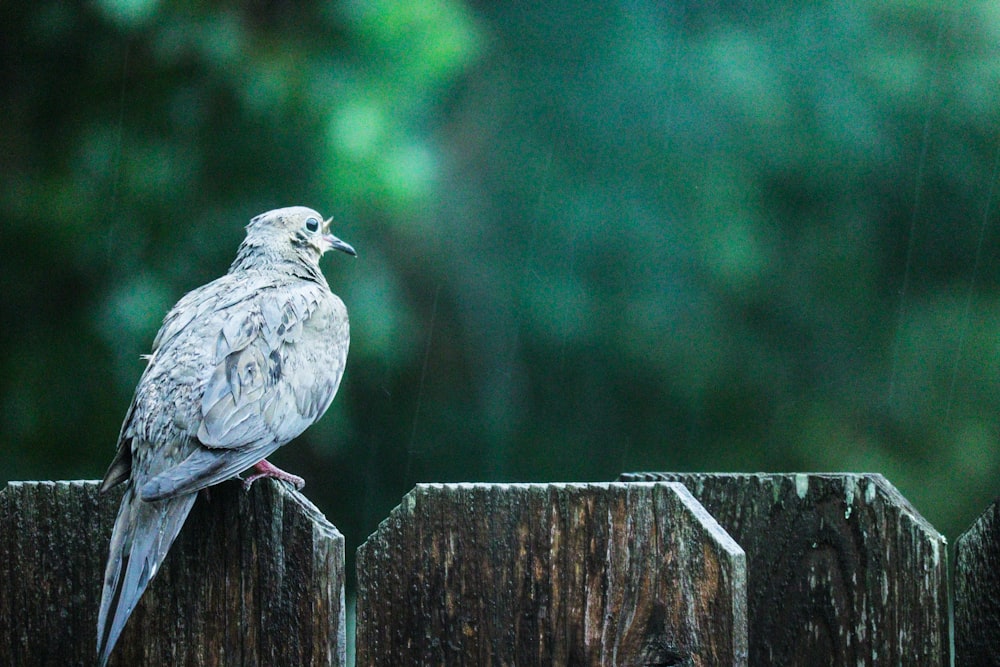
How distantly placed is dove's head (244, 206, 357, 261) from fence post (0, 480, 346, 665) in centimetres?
110

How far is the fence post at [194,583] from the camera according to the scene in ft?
5.34

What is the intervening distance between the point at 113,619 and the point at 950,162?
434cm

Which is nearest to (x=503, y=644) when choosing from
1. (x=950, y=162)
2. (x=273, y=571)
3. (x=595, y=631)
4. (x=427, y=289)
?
(x=595, y=631)

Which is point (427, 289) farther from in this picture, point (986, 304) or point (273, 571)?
point (273, 571)

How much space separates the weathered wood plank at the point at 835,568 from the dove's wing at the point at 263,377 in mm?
820

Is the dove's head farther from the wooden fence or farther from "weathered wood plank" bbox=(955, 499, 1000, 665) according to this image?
"weathered wood plank" bbox=(955, 499, 1000, 665)

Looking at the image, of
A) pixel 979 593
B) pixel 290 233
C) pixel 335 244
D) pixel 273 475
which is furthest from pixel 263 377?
pixel 979 593

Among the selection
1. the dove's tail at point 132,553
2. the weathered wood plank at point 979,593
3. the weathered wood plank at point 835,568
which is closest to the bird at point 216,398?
the dove's tail at point 132,553

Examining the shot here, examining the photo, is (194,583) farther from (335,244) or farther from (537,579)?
(335,244)

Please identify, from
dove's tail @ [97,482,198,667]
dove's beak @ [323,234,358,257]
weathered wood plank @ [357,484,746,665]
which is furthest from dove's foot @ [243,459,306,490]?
dove's beak @ [323,234,358,257]

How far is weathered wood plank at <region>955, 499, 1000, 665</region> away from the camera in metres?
1.59

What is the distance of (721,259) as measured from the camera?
467cm

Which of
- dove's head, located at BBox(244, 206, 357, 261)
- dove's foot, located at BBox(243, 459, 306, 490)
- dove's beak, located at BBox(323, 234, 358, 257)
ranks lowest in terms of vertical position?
dove's foot, located at BBox(243, 459, 306, 490)

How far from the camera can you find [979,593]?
1.61 meters
